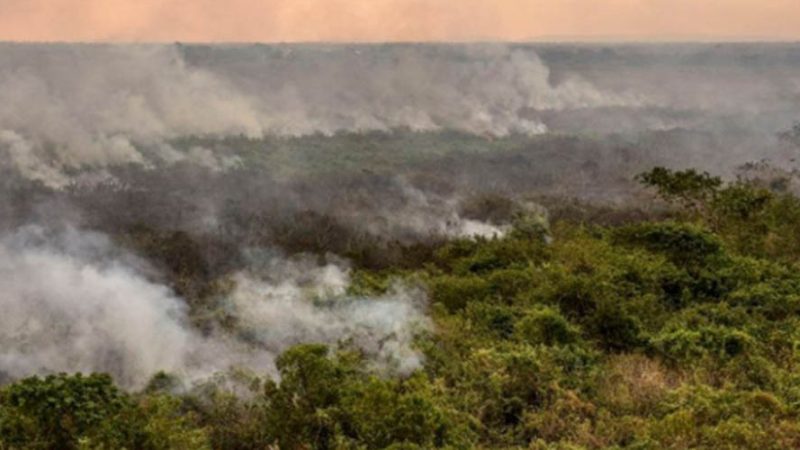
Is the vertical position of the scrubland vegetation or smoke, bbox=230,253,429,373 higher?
smoke, bbox=230,253,429,373

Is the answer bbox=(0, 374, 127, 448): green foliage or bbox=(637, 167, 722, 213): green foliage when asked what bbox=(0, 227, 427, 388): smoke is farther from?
bbox=(637, 167, 722, 213): green foliage

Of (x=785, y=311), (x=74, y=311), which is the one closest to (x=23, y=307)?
(x=74, y=311)

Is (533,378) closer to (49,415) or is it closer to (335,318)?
(335,318)

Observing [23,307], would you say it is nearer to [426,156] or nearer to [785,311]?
[785,311]

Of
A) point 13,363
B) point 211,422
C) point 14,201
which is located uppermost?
point 14,201

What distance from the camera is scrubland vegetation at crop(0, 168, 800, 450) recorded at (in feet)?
63.9

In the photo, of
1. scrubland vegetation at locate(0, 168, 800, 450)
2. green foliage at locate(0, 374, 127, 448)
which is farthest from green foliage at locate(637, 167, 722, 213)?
green foliage at locate(0, 374, 127, 448)

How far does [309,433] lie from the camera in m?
20.9

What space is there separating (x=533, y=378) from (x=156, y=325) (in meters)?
12.8

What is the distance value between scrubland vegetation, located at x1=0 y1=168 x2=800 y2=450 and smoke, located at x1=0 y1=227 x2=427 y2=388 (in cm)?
103

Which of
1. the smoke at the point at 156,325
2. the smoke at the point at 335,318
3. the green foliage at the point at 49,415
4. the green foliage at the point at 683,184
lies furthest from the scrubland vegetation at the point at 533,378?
the green foliage at the point at 683,184

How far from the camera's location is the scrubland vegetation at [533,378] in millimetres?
19469

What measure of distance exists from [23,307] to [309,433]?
16933 mm

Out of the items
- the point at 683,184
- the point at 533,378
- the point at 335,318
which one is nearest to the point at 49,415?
the point at 533,378
